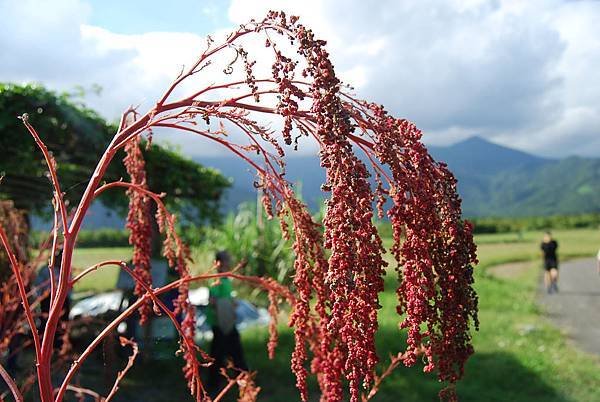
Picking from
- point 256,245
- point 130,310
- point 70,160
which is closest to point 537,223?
point 256,245

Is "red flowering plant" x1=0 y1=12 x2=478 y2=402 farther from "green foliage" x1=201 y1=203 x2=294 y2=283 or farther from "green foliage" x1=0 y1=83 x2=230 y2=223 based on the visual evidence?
"green foliage" x1=201 y1=203 x2=294 y2=283

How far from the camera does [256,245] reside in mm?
14297

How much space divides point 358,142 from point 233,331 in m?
5.05

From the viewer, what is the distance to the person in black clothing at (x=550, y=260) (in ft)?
49.0

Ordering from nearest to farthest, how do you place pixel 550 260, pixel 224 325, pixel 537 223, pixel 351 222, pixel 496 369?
pixel 351 222 → pixel 224 325 → pixel 496 369 → pixel 550 260 → pixel 537 223

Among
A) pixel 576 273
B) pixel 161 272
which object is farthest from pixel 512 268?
pixel 161 272

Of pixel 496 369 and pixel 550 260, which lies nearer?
pixel 496 369

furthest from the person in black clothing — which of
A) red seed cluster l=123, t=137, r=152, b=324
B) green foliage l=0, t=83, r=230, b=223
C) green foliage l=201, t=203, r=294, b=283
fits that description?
red seed cluster l=123, t=137, r=152, b=324

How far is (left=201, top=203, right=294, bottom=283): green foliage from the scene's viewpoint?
13.8m

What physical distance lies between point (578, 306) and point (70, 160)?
36.0ft

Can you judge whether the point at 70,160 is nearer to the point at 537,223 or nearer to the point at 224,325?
the point at 224,325

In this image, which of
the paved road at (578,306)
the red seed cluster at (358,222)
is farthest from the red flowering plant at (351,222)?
the paved road at (578,306)

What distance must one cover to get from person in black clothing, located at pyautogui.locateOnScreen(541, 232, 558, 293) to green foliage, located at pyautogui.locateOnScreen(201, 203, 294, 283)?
227 inches

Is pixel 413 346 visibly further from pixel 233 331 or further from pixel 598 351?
pixel 598 351
